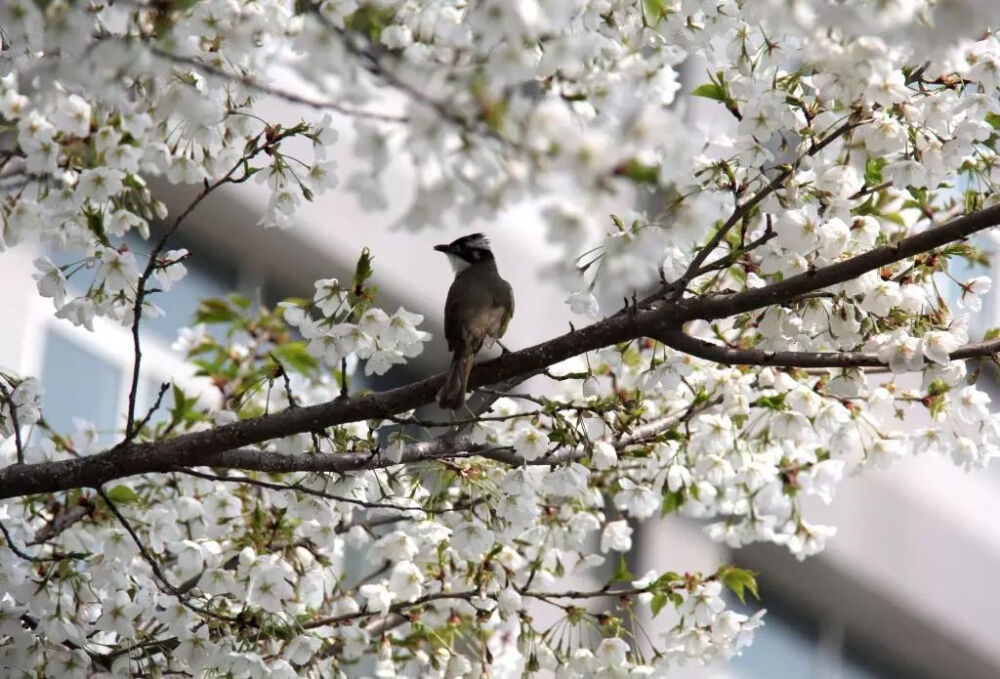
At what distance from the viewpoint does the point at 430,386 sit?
409 centimetres

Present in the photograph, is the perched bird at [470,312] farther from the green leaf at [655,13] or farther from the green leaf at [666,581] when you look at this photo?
the green leaf at [655,13]

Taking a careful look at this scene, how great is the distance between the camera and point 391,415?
4.10 meters

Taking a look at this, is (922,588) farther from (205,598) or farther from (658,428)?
(205,598)

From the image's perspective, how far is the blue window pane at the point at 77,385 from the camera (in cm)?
880

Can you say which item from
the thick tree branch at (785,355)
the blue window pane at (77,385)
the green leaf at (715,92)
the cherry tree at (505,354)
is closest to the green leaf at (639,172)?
the cherry tree at (505,354)

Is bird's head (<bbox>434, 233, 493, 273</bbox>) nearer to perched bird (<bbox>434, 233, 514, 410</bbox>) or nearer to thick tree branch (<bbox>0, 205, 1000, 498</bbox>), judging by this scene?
perched bird (<bbox>434, 233, 514, 410</bbox>)

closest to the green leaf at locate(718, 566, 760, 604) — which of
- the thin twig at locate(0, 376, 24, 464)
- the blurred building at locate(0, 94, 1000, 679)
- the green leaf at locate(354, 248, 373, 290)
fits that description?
the green leaf at locate(354, 248, 373, 290)

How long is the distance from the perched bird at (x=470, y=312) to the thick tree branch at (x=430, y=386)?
6cm

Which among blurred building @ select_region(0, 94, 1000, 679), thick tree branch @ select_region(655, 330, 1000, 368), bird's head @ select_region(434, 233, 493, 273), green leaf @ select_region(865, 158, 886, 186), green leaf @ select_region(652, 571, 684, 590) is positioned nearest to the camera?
thick tree branch @ select_region(655, 330, 1000, 368)

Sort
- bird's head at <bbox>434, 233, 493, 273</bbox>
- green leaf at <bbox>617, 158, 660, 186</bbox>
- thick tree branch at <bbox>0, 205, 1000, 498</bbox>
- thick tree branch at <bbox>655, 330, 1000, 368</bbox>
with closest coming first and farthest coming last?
green leaf at <bbox>617, 158, 660, 186</bbox>, thick tree branch at <bbox>0, 205, 1000, 498</bbox>, thick tree branch at <bbox>655, 330, 1000, 368</bbox>, bird's head at <bbox>434, 233, 493, 273</bbox>

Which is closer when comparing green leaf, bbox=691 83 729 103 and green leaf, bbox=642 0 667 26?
green leaf, bbox=642 0 667 26

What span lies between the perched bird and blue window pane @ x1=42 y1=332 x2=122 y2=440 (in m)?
3.32

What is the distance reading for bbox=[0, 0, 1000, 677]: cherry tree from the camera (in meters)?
3.26

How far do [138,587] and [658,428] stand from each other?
1724mm
